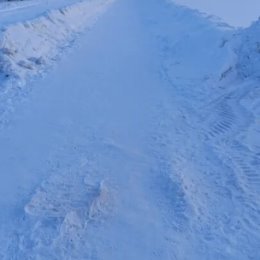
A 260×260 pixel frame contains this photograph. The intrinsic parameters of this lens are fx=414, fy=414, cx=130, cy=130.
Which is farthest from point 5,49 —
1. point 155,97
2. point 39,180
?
point 39,180

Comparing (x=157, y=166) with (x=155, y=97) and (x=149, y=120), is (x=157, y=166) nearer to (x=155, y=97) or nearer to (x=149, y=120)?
(x=149, y=120)

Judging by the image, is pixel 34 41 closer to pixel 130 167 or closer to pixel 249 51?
pixel 249 51

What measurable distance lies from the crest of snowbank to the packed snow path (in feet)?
1.63

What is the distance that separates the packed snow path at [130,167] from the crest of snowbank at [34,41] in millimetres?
497

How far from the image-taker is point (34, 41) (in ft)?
32.6

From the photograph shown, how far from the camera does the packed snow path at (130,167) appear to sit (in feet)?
13.4

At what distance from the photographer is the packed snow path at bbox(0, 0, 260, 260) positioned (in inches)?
161

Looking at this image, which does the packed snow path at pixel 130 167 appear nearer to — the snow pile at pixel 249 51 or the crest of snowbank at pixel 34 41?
the snow pile at pixel 249 51

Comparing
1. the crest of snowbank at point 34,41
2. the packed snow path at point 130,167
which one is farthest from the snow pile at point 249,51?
the crest of snowbank at point 34,41

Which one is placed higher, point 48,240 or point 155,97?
point 48,240

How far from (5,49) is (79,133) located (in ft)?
11.0

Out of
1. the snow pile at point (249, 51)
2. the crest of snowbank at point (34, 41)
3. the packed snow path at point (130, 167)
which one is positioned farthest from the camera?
the snow pile at point (249, 51)

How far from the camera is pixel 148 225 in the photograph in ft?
14.2

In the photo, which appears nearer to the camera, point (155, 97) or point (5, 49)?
point (155, 97)
